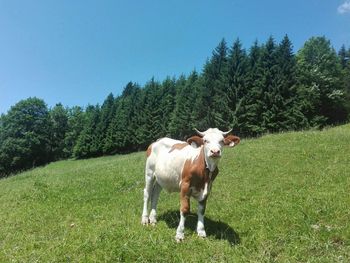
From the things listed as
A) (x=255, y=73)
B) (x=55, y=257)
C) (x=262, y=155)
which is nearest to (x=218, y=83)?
(x=255, y=73)

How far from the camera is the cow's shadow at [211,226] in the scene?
992 centimetres

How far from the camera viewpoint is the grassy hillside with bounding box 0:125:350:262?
8578mm

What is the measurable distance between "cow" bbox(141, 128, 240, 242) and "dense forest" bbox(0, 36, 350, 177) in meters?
43.5

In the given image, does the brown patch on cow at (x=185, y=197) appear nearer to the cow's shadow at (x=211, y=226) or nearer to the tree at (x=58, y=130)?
the cow's shadow at (x=211, y=226)

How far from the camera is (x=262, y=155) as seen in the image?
21.8 m

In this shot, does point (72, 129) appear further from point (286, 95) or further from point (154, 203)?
point (154, 203)

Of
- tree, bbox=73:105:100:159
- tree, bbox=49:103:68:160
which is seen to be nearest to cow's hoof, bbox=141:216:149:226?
tree, bbox=73:105:100:159

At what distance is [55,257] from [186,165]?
3.80 meters

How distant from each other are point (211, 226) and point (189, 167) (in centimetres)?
200

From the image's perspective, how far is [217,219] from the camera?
38.7ft

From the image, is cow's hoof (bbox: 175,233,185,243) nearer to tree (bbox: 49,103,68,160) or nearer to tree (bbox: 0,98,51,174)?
tree (bbox: 0,98,51,174)

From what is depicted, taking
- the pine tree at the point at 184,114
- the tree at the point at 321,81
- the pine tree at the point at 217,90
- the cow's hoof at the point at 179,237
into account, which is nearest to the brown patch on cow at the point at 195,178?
the cow's hoof at the point at 179,237

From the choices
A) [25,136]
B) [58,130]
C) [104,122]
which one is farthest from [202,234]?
[58,130]

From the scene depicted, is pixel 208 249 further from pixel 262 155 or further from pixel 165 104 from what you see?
pixel 165 104
